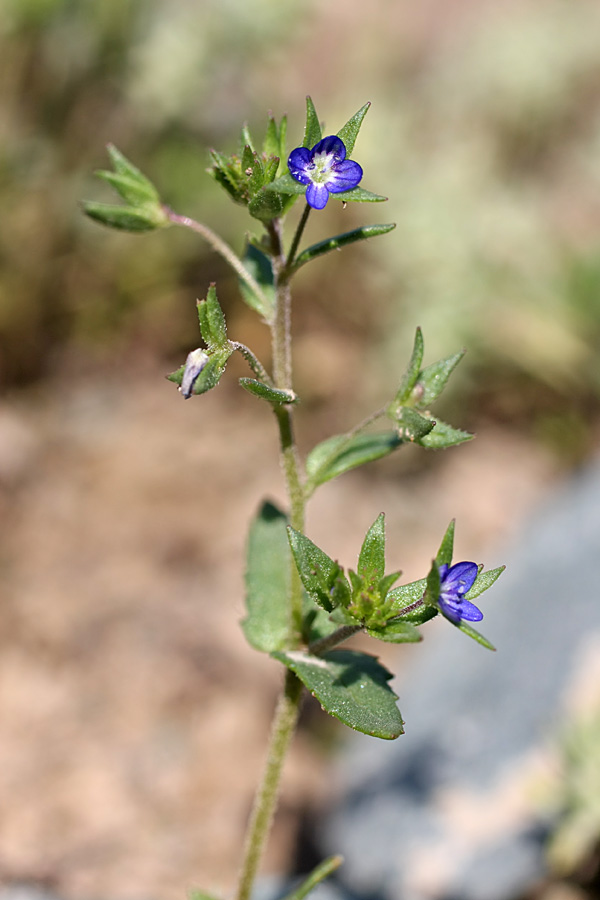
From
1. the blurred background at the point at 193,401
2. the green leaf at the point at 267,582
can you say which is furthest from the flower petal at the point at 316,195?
the blurred background at the point at 193,401

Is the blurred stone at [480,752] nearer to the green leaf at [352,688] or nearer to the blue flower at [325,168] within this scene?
the green leaf at [352,688]

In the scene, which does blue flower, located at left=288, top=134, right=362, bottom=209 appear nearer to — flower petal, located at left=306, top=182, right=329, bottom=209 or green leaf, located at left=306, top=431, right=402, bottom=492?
flower petal, located at left=306, top=182, right=329, bottom=209

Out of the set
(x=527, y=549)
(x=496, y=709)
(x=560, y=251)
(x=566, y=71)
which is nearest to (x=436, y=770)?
(x=496, y=709)

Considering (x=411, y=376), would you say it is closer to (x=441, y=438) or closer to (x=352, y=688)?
(x=441, y=438)

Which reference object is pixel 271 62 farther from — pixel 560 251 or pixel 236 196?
pixel 236 196

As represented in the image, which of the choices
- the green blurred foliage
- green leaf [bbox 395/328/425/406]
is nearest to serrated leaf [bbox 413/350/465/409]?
green leaf [bbox 395/328/425/406]

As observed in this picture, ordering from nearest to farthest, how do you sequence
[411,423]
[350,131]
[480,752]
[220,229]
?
[350,131] < [411,423] < [480,752] < [220,229]

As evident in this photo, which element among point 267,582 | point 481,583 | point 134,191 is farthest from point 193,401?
point 481,583
